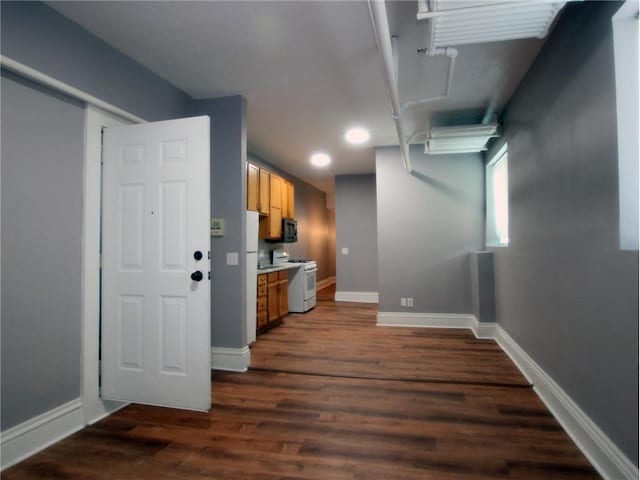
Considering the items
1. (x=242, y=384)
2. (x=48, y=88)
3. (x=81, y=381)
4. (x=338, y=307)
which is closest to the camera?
(x=48, y=88)

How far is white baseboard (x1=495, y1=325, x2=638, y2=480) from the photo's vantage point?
1.55 meters

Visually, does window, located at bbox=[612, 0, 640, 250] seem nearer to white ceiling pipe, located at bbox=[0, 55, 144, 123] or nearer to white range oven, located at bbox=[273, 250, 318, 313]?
white ceiling pipe, located at bbox=[0, 55, 144, 123]

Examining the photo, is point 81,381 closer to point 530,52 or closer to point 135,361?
point 135,361

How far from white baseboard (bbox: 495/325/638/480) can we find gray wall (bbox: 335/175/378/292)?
4043 mm

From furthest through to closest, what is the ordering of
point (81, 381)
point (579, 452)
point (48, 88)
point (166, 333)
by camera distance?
1. point (166, 333)
2. point (81, 381)
3. point (48, 88)
4. point (579, 452)

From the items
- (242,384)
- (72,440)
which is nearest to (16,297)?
(72,440)

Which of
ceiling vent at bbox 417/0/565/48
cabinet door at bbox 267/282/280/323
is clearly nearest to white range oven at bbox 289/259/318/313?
cabinet door at bbox 267/282/280/323

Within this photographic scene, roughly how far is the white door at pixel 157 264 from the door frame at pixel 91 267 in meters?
0.07

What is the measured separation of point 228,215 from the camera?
325 centimetres

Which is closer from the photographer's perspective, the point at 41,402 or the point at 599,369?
the point at 599,369

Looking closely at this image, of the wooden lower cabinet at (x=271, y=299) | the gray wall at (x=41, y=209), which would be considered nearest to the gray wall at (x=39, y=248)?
the gray wall at (x=41, y=209)

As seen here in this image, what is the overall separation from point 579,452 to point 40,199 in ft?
11.3

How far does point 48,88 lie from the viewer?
6.49 ft

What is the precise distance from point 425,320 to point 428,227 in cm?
134
